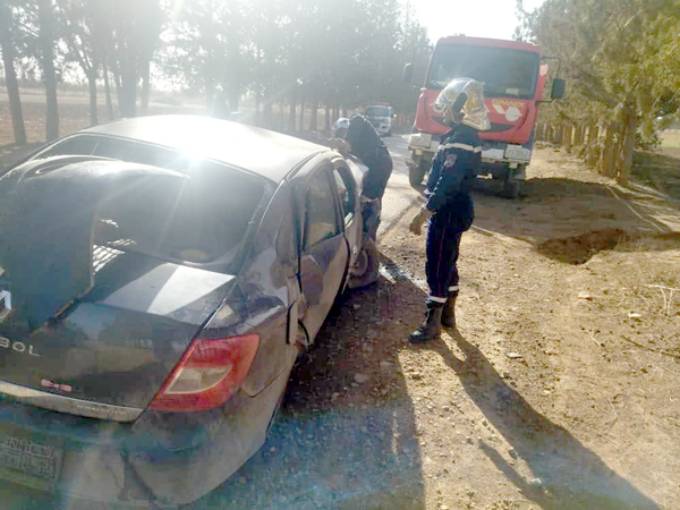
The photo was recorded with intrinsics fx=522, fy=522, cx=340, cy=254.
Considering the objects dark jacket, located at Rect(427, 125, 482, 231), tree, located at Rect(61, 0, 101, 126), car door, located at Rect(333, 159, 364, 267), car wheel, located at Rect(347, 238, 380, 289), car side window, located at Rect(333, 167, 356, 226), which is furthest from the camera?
tree, located at Rect(61, 0, 101, 126)

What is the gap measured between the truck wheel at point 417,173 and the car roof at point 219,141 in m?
8.31

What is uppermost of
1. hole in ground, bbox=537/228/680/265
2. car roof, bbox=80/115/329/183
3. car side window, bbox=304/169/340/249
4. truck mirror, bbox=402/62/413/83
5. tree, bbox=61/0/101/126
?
tree, bbox=61/0/101/126

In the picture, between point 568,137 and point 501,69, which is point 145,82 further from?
point 568,137

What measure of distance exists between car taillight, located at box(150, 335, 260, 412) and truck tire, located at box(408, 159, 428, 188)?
987 cm

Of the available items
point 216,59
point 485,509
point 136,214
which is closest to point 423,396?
point 485,509

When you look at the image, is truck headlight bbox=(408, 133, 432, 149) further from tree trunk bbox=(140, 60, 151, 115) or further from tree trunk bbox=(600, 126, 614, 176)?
tree trunk bbox=(140, 60, 151, 115)

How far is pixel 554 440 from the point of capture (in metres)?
3.08

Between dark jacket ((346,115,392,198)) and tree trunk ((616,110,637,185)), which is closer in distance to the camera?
dark jacket ((346,115,392,198))

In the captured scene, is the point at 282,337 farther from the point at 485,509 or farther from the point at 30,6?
the point at 30,6

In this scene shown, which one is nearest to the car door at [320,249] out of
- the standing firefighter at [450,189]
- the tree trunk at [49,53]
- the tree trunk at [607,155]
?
the standing firefighter at [450,189]

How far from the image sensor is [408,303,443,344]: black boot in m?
4.09

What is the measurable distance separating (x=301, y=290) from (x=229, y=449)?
0.91 metres

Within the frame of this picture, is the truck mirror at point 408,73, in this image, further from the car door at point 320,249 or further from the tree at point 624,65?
the car door at point 320,249

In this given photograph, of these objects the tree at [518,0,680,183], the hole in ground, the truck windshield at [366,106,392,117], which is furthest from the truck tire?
the truck windshield at [366,106,392,117]
